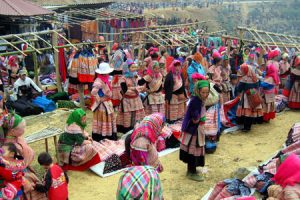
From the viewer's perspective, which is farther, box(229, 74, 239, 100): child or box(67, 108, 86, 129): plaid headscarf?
box(229, 74, 239, 100): child

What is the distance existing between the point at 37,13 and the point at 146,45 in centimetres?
493

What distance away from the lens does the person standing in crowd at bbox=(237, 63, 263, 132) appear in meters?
7.39

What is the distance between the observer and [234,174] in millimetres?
5742

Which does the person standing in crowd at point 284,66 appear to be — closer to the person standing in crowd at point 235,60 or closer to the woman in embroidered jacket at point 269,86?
the woman in embroidered jacket at point 269,86

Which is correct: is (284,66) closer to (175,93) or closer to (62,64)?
(175,93)

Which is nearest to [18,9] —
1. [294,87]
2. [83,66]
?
[83,66]

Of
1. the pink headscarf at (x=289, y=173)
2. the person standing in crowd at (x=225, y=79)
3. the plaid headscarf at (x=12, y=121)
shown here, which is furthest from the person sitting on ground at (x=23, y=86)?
the pink headscarf at (x=289, y=173)

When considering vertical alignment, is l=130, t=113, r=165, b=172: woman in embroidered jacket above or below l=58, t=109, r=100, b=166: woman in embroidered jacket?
above

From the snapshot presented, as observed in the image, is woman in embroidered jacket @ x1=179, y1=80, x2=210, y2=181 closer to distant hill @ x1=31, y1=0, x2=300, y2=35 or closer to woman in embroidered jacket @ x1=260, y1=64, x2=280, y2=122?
woman in embroidered jacket @ x1=260, y1=64, x2=280, y2=122

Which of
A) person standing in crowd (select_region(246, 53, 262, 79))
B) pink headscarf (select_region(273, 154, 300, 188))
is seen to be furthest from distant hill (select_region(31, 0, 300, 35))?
pink headscarf (select_region(273, 154, 300, 188))

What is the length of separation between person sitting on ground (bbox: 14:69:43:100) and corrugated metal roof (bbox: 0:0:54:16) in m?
5.63

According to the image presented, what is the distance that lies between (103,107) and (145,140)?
2669 mm

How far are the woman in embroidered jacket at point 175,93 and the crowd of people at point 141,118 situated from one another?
0.02 m

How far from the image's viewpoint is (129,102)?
24.0 ft
